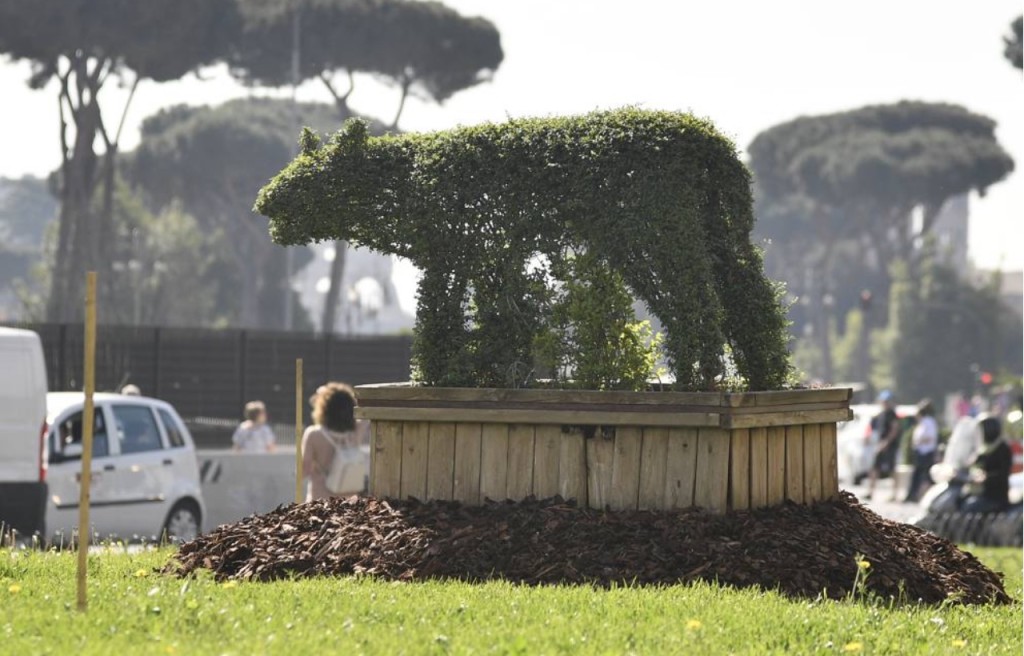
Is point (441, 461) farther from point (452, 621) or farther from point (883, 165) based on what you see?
point (883, 165)

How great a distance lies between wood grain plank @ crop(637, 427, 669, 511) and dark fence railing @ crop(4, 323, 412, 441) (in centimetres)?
1713

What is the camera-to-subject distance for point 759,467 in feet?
28.4

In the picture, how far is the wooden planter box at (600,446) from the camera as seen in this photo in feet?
27.7

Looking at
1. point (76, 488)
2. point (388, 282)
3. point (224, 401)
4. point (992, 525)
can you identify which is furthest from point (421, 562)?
point (388, 282)

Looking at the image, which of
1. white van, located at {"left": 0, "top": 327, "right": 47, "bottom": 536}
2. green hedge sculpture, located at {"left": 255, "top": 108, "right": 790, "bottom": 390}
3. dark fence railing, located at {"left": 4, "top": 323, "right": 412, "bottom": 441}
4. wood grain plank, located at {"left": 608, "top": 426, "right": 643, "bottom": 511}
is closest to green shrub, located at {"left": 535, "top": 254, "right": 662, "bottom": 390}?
green hedge sculpture, located at {"left": 255, "top": 108, "right": 790, "bottom": 390}

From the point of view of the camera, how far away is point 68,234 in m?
43.3

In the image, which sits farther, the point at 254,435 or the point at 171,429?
the point at 254,435

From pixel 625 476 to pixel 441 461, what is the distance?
956mm

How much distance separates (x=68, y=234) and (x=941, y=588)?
37472 mm

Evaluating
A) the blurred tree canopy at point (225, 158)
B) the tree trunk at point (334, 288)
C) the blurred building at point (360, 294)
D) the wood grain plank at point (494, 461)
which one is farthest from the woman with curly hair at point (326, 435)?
the blurred building at point (360, 294)

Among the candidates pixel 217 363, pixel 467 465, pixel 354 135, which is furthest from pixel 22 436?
pixel 217 363

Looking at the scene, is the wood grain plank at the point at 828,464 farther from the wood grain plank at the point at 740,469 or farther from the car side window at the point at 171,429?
the car side window at the point at 171,429

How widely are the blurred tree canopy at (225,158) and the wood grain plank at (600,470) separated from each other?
4497cm

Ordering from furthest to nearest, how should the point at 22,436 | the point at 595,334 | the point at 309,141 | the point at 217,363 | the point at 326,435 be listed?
1. the point at 217,363
2. the point at 22,436
3. the point at 326,435
4. the point at 309,141
5. the point at 595,334
